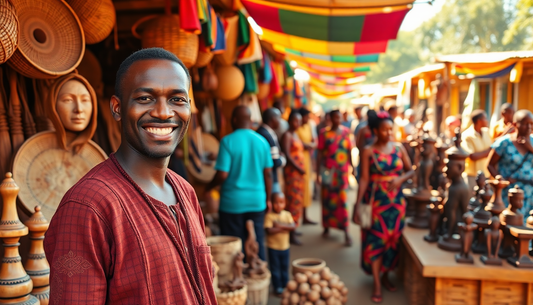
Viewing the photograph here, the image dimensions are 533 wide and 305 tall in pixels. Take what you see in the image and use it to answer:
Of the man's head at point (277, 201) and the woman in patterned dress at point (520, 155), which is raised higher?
the woman in patterned dress at point (520, 155)

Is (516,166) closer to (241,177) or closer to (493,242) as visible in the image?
(493,242)

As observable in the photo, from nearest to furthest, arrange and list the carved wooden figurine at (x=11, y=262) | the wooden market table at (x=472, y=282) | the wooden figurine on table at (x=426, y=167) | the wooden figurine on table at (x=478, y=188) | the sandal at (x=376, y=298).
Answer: the carved wooden figurine at (x=11, y=262) → the wooden market table at (x=472, y=282) → the wooden figurine on table at (x=478, y=188) → the sandal at (x=376, y=298) → the wooden figurine on table at (x=426, y=167)

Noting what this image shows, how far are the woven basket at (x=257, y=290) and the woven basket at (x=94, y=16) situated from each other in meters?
2.24

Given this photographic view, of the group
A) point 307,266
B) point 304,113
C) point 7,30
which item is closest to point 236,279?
point 307,266

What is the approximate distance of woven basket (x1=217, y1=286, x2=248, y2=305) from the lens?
3242mm

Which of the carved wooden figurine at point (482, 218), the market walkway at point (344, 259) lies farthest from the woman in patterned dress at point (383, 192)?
the carved wooden figurine at point (482, 218)

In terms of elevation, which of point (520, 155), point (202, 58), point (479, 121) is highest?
point (202, 58)

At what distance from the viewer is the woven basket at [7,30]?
1.92 metres

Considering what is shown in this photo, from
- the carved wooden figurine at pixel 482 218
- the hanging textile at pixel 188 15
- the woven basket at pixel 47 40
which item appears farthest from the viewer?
the carved wooden figurine at pixel 482 218

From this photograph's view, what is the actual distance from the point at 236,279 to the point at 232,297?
0.19 metres

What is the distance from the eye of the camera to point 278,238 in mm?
4168

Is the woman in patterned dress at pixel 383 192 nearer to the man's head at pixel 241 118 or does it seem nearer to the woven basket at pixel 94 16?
the man's head at pixel 241 118

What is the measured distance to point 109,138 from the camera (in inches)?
147

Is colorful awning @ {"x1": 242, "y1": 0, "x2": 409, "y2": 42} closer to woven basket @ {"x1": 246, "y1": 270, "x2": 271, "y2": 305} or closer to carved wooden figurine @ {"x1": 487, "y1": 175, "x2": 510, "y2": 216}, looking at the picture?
carved wooden figurine @ {"x1": 487, "y1": 175, "x2": 510, "y2": 216}
